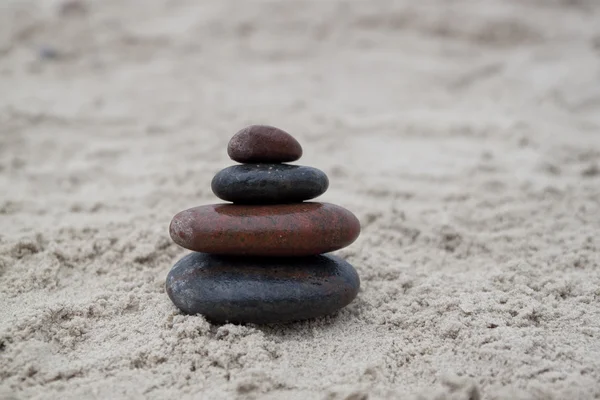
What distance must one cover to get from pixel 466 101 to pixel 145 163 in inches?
147

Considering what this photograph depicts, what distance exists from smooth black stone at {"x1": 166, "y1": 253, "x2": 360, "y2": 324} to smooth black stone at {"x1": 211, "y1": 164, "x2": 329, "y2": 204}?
32cm

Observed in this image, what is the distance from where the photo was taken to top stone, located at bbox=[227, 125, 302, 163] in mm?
2588

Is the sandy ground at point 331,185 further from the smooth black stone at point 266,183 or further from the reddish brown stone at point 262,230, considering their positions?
the smooth black stone at point 266,183

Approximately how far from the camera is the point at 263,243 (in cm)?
242

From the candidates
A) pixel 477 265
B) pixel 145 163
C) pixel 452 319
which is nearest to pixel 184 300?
pixel 452 319

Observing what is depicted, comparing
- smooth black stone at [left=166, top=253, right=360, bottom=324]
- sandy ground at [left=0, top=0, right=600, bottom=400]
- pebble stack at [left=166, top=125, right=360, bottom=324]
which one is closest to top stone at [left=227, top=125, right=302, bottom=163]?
pebble stack at [left=166, top=125, right=360, bottom=324]

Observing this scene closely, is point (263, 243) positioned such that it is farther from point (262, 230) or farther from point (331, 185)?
point (331, 185)

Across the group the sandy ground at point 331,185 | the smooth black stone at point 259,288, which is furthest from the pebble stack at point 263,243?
the sandy ground at point 331,185

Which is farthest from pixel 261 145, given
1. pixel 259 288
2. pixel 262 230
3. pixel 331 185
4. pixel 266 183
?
pixel 331 185

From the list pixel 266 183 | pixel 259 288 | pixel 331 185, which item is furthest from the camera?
pixel 331 185

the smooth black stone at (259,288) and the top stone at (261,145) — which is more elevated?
the top stone at (261,145)

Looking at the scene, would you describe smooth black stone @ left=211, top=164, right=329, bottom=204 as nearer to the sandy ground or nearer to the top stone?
the top stone

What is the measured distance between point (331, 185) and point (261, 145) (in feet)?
6.06

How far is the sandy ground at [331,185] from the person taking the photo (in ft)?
7.21
